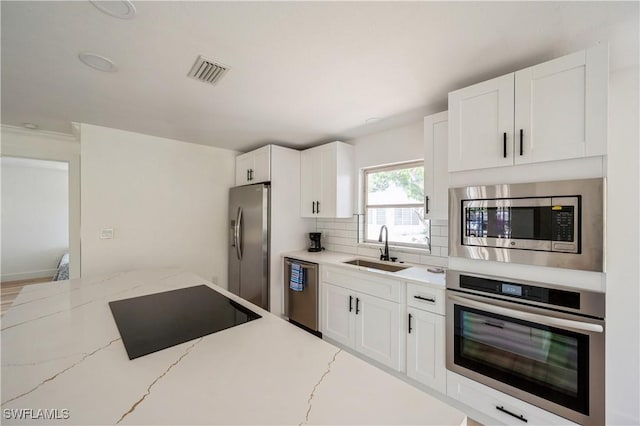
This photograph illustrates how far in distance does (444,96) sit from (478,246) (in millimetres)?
1192

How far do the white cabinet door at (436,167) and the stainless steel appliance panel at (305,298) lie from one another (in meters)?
1.35

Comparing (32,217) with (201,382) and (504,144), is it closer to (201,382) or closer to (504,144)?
(201,382)

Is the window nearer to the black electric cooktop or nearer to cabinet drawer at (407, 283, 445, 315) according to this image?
cabinet drawer at (407, 283, 445, 315)

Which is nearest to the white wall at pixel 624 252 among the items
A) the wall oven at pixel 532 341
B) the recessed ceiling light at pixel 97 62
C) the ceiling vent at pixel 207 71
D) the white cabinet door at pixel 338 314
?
the wall oven at pixel 532 341

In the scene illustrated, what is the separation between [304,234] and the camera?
3.55m

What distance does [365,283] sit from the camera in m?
2.30

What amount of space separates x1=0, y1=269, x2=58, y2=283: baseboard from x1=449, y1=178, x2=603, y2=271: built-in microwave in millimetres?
8347

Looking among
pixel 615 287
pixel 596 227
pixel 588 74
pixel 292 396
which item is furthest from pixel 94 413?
pixel 615 287

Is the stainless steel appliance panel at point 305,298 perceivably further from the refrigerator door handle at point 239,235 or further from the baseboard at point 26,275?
the baseboard at point 26,275

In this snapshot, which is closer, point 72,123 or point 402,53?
point 402,53

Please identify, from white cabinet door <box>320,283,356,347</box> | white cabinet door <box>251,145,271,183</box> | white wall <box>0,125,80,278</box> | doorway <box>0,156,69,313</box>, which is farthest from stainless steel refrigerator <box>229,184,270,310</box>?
doorway <box>0,156,69,313</box>

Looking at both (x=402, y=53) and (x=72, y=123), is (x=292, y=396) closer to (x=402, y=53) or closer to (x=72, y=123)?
(x=402, y=53)

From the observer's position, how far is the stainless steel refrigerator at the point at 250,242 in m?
3.08

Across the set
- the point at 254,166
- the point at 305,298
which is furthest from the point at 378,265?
the point at 254,166
